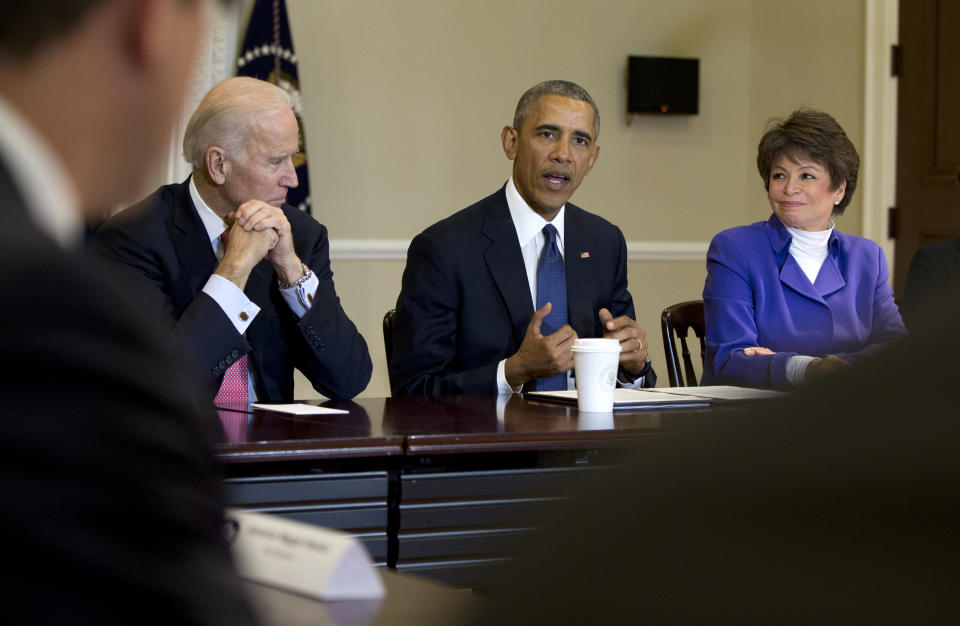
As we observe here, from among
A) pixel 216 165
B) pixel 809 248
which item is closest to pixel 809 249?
pixel 809 248

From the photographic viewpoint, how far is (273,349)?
2.59 m

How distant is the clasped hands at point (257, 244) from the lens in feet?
7.75

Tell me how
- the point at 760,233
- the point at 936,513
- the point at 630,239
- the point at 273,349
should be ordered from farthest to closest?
the point at 630,239, the point at 760,233, the point at 273,349, the point at 936,513

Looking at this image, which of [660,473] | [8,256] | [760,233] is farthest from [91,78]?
[760,233]

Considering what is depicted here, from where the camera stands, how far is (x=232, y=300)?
2.31 metres

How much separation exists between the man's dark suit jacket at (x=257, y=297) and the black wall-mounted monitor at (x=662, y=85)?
2.93 meters

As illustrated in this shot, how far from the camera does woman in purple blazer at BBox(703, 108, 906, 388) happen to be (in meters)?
2.88

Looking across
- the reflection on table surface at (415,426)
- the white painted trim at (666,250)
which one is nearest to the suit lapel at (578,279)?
the reflection on table surface at (415,426)

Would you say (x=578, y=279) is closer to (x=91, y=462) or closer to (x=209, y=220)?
(x=209, y=220)

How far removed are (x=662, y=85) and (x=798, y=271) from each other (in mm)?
2520

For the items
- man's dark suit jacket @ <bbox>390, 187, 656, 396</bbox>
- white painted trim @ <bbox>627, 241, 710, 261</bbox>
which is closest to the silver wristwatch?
man's dark suit jacket @ <bbox>390, 187, 656, 396</bbox>

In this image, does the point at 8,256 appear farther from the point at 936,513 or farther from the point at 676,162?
the point at 676,162

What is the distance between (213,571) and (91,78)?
18 centimetres

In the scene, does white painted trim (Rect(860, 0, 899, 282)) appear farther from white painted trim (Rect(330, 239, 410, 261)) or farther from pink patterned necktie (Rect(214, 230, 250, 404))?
pink patterned necktie (Rect(214, 230, 250, 404))
